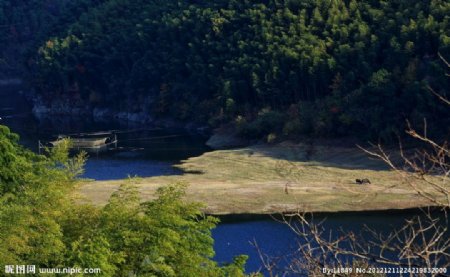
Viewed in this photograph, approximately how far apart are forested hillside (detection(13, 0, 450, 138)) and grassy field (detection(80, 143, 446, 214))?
5.05 m

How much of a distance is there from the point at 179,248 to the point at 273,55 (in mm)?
58716

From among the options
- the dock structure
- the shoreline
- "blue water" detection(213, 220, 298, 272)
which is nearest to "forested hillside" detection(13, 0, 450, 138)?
the dock structure

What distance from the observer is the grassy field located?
4878cm

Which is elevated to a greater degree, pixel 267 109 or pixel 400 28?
pixel 400 28

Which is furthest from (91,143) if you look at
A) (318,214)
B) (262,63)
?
(318,214)

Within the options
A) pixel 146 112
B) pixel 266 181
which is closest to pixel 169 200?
pixel 266 181

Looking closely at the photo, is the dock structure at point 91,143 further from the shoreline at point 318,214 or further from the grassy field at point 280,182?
the shoreline at point 318,214

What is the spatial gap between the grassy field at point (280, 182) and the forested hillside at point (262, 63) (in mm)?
5053

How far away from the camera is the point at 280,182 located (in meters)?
55.4

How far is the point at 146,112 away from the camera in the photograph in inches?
3846

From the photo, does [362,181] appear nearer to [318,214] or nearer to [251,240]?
[318,214]

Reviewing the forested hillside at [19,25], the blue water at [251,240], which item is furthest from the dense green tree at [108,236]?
the forested hillside at [19,25]

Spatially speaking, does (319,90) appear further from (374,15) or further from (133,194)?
(133,194)

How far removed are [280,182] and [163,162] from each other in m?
14.1
